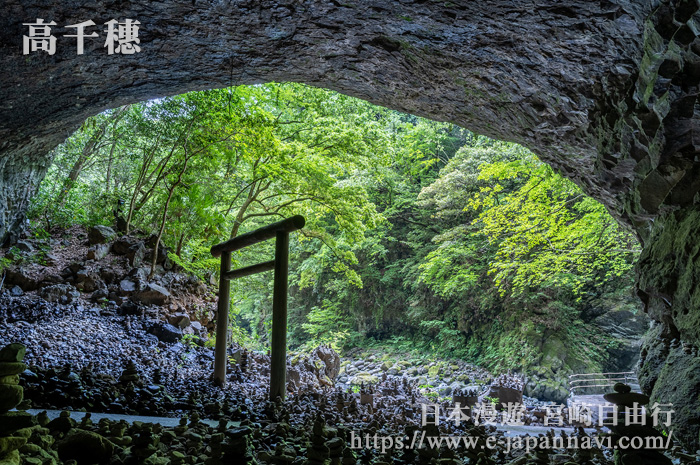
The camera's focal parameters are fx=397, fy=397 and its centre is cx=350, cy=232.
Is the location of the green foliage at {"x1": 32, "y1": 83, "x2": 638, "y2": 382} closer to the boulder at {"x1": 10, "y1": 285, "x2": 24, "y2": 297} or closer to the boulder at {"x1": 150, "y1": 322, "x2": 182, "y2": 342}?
the boulder at {"x1": 150, "y1": 322, "x2": 182, "y2": 342}

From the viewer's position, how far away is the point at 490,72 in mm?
3854

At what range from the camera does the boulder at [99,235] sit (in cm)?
850

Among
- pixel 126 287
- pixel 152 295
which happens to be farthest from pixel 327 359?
pixel 126 287

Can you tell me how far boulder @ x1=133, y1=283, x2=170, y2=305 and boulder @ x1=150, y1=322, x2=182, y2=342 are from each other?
74cm

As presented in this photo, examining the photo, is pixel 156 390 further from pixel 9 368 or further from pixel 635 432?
pixel 635 432

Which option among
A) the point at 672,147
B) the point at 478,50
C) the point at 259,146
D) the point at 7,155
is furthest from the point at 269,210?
the point at 672,147

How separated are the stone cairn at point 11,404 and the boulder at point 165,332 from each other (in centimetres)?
632

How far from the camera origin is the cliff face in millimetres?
2812

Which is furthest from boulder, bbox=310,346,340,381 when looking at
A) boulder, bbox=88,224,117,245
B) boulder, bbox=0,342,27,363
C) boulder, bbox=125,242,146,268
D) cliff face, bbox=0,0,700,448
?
boulder, bbox=0,342,27,363

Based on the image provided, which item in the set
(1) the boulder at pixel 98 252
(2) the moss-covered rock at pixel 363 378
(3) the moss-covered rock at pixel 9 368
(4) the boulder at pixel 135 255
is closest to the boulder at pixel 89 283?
(1) the boulder at pixel 98 252

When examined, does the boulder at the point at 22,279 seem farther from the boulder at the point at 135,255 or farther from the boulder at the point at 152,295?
the boulder at the point at 135,255

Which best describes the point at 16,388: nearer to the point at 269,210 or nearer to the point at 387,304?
the point at 269,210

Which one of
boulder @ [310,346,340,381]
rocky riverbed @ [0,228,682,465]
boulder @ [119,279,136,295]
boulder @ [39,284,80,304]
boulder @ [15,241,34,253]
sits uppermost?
boulder @ [15,241,34,253]

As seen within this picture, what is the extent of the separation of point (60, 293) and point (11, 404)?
6.58 meters
